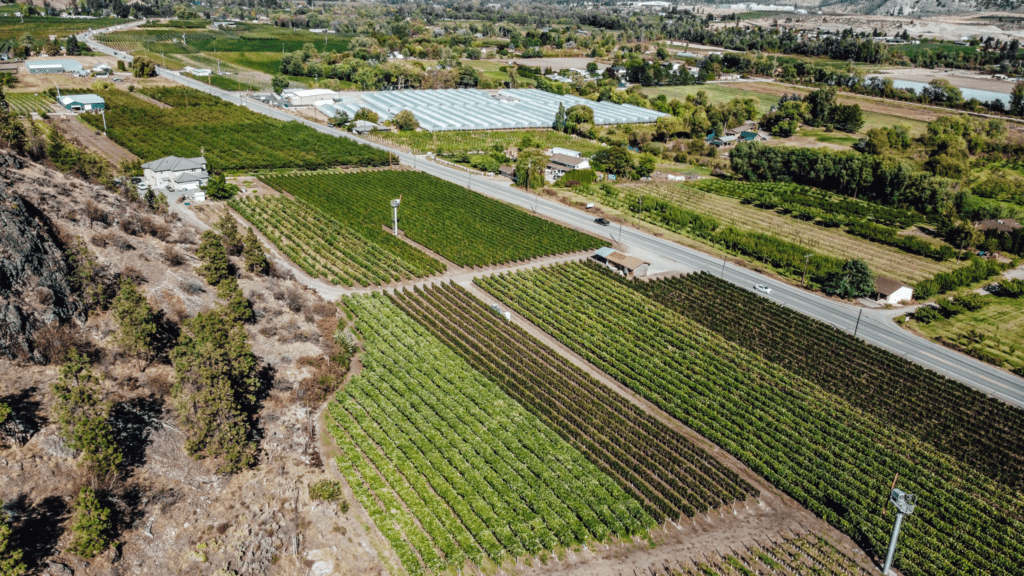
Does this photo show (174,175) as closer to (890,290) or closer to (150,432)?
(150,432)

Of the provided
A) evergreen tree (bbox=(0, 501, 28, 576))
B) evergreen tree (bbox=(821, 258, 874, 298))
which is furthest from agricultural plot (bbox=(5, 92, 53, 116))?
evergreen tree (bbox=(821, 258, 874, 298))

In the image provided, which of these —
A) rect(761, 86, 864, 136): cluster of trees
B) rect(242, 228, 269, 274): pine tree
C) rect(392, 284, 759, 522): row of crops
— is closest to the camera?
rect(392, 284, 759, 522): row of crops

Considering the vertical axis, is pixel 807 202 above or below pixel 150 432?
above

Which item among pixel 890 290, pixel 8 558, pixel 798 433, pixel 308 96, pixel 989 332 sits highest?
pixel 308 96

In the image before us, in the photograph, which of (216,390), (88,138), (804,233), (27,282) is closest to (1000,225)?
(804,233)

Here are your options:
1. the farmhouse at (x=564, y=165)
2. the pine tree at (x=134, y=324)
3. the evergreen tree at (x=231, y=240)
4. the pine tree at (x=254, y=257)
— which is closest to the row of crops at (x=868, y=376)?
the pine tree at (x=254, y=257)

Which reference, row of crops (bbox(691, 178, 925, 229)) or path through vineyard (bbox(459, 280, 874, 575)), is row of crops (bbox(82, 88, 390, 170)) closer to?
row of crops (bbox(691, 178, 925, 229))

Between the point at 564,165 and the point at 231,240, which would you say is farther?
the point at 564,165
